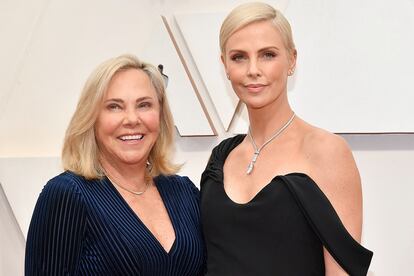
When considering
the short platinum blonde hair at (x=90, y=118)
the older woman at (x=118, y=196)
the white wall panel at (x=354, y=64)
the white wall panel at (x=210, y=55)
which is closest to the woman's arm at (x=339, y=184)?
the older woman at (x=118, y=196)

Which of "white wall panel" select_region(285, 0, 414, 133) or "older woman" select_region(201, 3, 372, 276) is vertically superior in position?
"white wall panel" select_region(285, 0, 414, 133)

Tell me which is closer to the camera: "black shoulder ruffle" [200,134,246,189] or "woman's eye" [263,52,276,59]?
"woman's eye" [263,52,276,59]

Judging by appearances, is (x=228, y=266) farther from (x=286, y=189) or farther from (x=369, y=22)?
(x=369, y=22)

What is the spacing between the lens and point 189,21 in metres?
2.91

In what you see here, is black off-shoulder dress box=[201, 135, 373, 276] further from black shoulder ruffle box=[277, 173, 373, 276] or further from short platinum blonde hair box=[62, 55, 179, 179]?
short platinum blonde hair box=[62, 55, 179, 179]

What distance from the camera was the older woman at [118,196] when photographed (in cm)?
163

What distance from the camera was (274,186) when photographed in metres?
1.59

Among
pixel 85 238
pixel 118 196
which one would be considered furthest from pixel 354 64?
pixel 85 238

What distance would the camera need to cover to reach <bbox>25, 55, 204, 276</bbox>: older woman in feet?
5.34

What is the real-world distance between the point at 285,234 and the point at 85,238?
0.56 m

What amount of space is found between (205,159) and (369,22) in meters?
1.01

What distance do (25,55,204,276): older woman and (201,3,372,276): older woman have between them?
0.13 meters

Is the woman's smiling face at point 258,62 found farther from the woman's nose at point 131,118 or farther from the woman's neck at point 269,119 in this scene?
the woman's nose at point 131,118

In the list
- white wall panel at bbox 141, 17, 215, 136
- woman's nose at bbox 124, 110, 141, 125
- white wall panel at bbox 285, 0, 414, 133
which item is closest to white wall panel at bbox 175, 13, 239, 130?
white wall panel at bbox 141, 17, 215, 136
